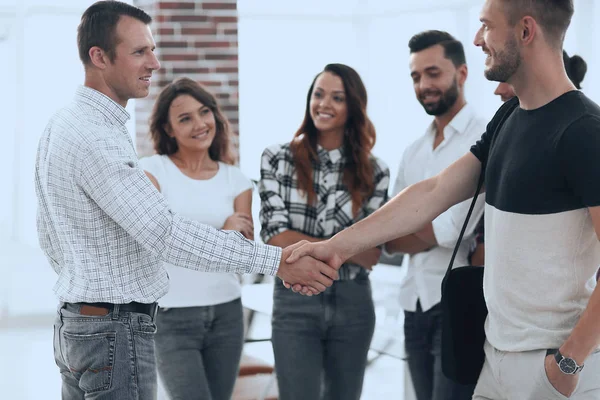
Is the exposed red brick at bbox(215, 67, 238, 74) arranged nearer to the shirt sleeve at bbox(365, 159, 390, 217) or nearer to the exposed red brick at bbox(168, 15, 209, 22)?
the exposed red brick at bbox(168, 15, 209, 22)

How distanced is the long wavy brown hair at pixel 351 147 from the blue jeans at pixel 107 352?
1077mm

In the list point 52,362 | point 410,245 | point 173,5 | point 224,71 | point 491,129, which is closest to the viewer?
point 491,129

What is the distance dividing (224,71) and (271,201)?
2178mm

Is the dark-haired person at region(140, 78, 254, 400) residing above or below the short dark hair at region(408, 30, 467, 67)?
below

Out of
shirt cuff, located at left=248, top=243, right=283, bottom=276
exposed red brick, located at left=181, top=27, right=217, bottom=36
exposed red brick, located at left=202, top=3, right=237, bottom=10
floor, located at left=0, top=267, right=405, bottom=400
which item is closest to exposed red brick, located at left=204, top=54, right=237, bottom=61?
exposed red brick, located at left=181, top=27, right=217, bottom=36

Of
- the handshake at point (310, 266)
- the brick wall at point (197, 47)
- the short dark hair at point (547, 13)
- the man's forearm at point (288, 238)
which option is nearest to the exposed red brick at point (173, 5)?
the brick wall at point (197, 47)

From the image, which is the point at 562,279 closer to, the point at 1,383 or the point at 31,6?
the point at 1,383

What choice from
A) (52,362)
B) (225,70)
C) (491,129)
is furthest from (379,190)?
(52,362)

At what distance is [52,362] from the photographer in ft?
19.2

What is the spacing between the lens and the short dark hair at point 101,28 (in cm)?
232

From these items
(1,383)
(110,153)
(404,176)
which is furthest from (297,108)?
(110,153)

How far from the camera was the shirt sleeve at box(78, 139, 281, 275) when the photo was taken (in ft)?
6.86

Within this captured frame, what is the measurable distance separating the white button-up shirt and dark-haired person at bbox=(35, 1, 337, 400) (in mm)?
871

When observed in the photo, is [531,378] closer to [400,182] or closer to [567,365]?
[567,365]
